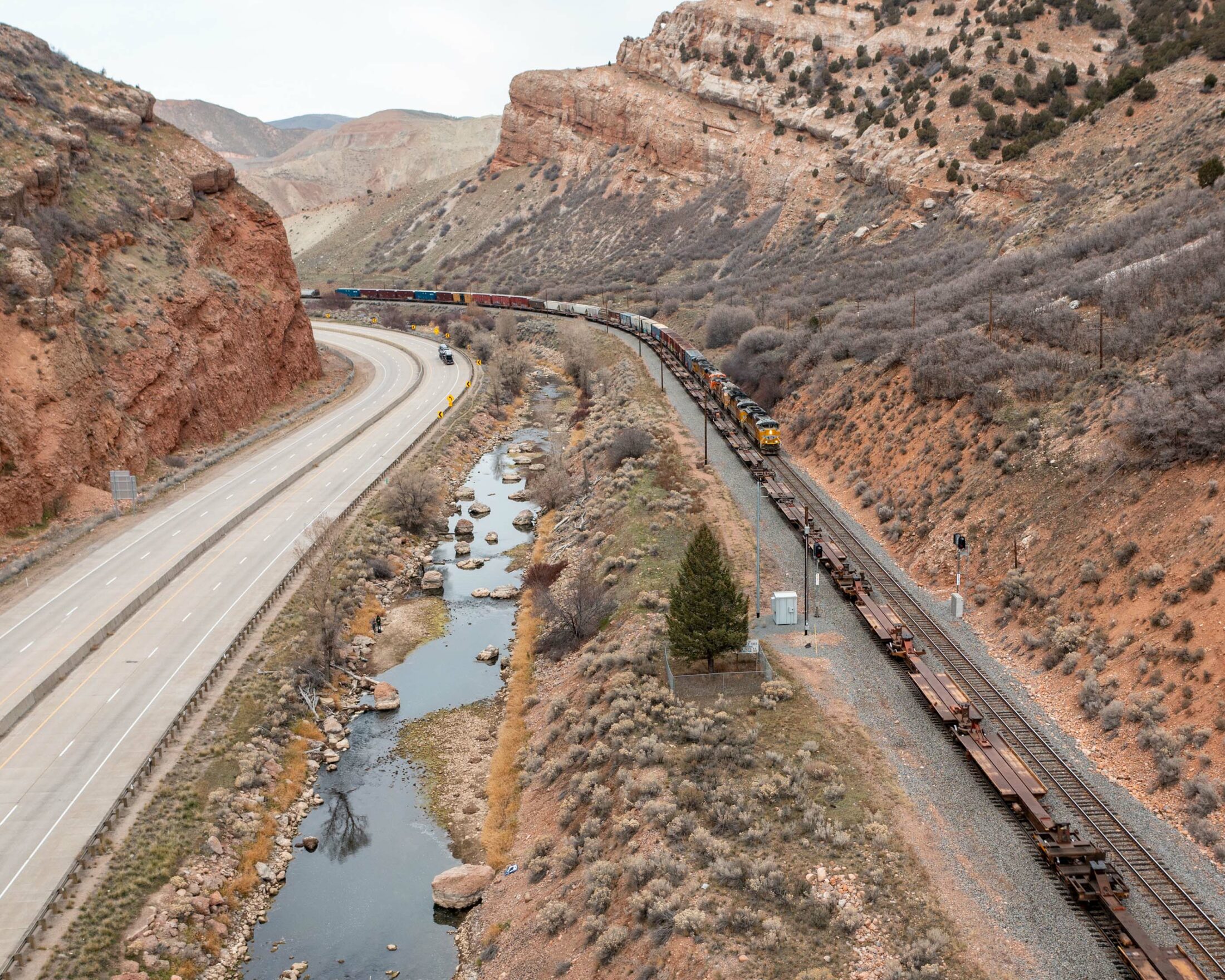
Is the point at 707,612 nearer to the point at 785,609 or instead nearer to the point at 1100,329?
the point at 785,609

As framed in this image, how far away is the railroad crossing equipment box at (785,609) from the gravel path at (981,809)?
0.35 m

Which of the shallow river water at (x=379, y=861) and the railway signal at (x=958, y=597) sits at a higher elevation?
the railway signal at (x=958, y=597)

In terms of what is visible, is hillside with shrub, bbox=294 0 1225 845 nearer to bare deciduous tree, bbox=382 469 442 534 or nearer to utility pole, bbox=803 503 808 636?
utility pole, bbox=803 503 808 636

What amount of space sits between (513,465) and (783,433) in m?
18.5

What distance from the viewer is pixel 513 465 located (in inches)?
2485

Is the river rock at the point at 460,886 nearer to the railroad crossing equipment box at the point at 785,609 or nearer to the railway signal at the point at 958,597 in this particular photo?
the railroad crossing equipment box at the point at 785,609

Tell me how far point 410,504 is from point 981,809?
33424 millimetres

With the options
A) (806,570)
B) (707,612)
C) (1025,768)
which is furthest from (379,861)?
(806,570)

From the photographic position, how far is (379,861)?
1039 inches

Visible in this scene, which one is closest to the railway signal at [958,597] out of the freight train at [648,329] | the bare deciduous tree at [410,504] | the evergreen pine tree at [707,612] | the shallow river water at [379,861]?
the evergreen pine tree at [707,612]

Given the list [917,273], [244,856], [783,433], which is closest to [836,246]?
[917,273]

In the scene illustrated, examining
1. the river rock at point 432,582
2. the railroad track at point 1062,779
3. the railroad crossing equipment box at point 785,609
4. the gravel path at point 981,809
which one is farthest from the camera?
the river rock at point 432,582

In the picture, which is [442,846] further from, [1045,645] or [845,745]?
[1045,645]

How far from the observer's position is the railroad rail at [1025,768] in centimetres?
1711
